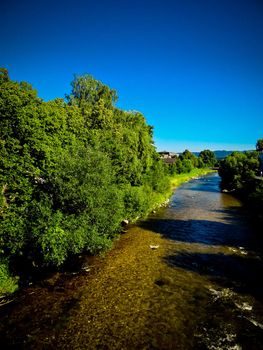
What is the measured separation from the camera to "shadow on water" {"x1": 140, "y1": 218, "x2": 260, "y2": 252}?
31141 millimetres

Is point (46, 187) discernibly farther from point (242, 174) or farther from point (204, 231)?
point (242, 174)

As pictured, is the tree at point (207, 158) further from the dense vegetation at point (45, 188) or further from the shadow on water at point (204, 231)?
the dense vegetation at point (45, 188)

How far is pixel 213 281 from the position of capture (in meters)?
21.3

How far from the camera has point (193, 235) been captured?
→ 33.3 meters

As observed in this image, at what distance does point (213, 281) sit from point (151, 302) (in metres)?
6.05

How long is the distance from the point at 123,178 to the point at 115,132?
7.01m

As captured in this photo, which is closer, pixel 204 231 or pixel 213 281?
pixel 213 281

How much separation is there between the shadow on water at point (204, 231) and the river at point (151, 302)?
69 cm

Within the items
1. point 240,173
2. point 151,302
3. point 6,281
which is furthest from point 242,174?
point 6,281

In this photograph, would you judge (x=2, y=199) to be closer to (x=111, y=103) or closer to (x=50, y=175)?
(x=50, y=175)

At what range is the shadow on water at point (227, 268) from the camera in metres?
20.6

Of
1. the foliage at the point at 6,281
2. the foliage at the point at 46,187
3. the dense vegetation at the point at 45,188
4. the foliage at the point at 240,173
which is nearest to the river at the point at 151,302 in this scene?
the foliage at the point at 6,281

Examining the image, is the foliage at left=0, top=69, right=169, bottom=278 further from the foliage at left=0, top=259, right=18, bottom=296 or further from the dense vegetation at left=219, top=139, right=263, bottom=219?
the dense vegetation at left=219, top=139, right=263, bottom=219

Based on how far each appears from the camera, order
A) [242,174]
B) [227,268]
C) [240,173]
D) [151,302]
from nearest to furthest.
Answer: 1. [151,302]
2. [227,268]
3. [242,174]
4. [240,173]
